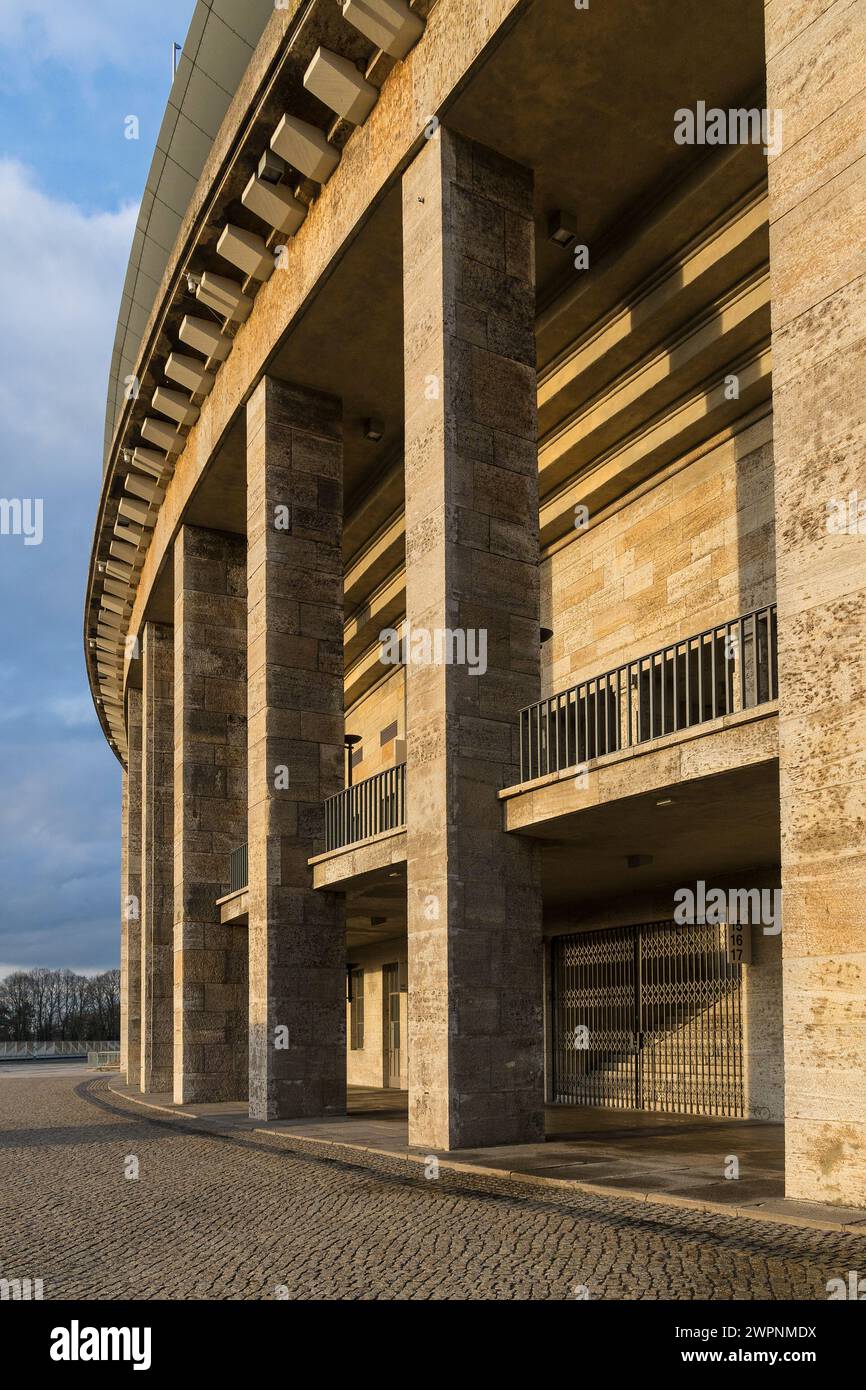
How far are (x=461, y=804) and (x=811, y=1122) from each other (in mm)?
5478

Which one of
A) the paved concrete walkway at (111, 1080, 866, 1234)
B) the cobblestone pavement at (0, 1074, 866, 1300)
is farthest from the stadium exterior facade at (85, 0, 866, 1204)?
the cobblestone pavement at (0, 1074, 866, 1300)

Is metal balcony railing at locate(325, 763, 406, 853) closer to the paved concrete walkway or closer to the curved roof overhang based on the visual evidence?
the paved concrete walkway

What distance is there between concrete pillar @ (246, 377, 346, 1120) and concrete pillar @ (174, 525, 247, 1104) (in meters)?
4.87

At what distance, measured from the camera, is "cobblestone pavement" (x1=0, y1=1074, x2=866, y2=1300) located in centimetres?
657

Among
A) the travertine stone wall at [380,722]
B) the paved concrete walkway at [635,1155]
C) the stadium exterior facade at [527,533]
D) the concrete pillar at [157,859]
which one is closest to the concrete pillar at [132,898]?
the concrete pillar at [157,859]

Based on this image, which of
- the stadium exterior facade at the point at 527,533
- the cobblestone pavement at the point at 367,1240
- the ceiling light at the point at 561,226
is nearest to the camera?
the cobblestone pavement at the point at 367,1240

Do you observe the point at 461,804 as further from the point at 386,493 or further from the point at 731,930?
the point at 386,493

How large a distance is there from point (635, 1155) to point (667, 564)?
9343mm

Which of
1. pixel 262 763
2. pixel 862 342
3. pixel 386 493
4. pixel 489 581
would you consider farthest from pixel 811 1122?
pixel 386 493

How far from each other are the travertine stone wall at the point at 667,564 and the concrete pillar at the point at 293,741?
13.5ft

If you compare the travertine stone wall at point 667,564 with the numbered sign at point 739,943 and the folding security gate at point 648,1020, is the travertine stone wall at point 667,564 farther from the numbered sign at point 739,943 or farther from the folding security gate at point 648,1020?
the folding security gate at point 648,1020

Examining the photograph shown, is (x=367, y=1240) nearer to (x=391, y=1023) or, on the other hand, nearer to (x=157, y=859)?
(x=391, y=1023)

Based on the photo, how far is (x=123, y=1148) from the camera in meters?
14.9

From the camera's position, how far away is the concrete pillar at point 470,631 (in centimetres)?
1288
